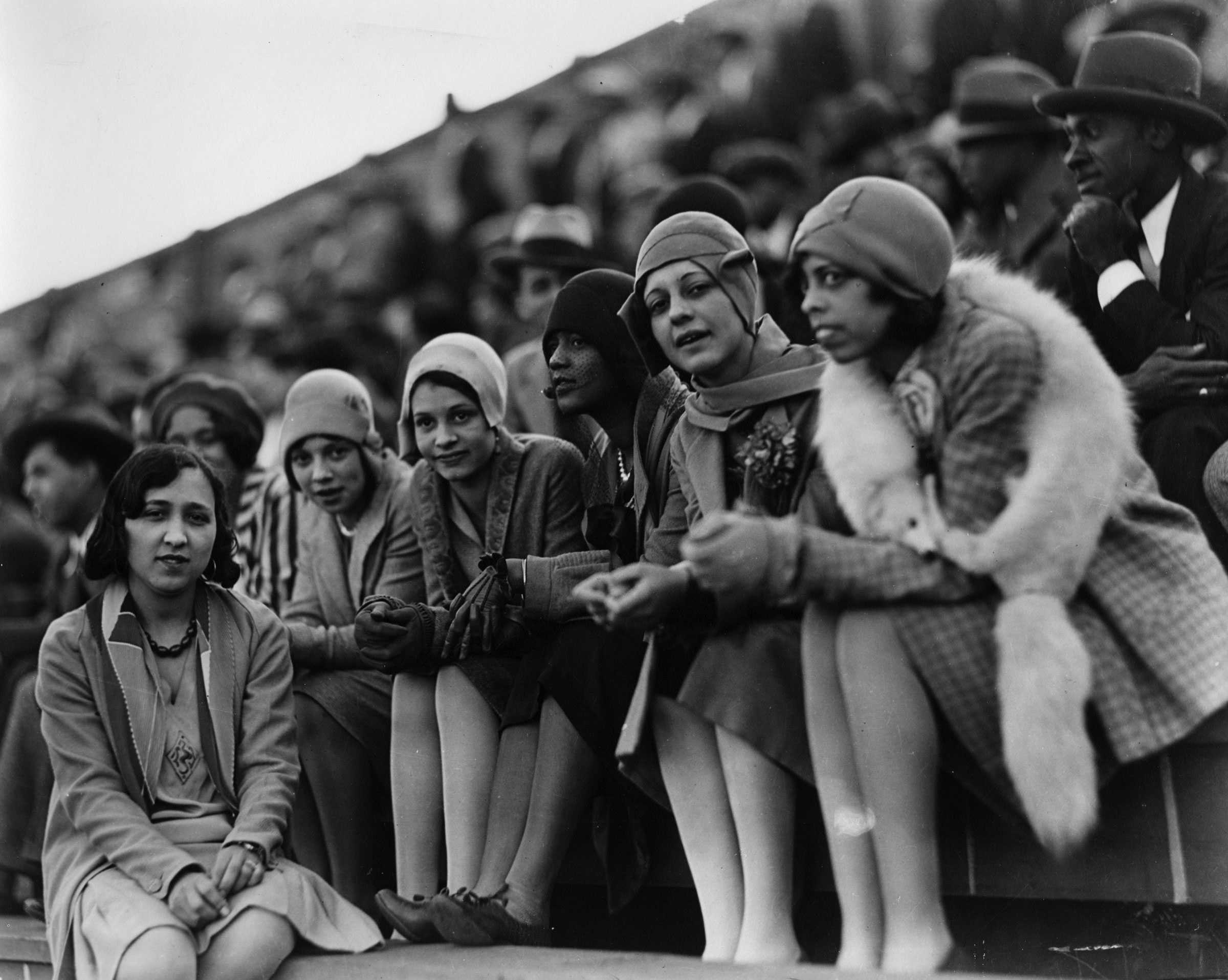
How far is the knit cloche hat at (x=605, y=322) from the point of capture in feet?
11.4

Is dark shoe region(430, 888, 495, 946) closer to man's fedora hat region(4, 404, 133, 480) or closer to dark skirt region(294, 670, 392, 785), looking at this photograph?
dark skirt region(294, 670, 392, 785)

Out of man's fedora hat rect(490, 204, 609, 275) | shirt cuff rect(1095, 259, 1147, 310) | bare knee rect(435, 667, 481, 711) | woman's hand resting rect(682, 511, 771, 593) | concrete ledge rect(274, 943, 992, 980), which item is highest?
man's fedora hat rect(490, 204, 609, 275)

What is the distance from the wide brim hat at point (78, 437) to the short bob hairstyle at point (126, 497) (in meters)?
1.67

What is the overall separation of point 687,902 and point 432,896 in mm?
551

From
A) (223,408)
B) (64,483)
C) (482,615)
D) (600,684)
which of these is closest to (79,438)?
(64,483)

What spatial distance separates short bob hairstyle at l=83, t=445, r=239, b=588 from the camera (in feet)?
11.1

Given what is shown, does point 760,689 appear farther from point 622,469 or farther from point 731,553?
point 622,469

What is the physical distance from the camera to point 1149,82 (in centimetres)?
303

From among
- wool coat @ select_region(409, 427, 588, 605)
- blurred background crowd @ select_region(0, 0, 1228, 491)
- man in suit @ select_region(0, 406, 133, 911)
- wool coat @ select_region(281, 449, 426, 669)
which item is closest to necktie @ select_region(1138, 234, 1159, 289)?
blurred background crowd @ select_region(0, 0, 1228, 491)

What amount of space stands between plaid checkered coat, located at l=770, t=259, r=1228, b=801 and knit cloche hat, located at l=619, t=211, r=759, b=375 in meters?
0.50

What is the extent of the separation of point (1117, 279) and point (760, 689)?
3.64 feet

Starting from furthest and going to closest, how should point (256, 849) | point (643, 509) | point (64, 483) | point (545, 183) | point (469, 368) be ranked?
point (64, 483) → point (545, 183) → point (469, 368) → point (643, 509) → point (256, 849)

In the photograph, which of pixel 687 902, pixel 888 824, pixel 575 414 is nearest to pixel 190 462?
pixel 575 414

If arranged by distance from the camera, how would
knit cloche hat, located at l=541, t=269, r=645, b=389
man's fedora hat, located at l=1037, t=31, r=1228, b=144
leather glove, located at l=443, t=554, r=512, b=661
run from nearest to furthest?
man's fedora hat, located at l=1037, t=31, r=1228, b=144
leather glove, located at l=443, t=554, r=512, b=661
knit cloche hat, located at l=541, t=269, r=645, b=389
